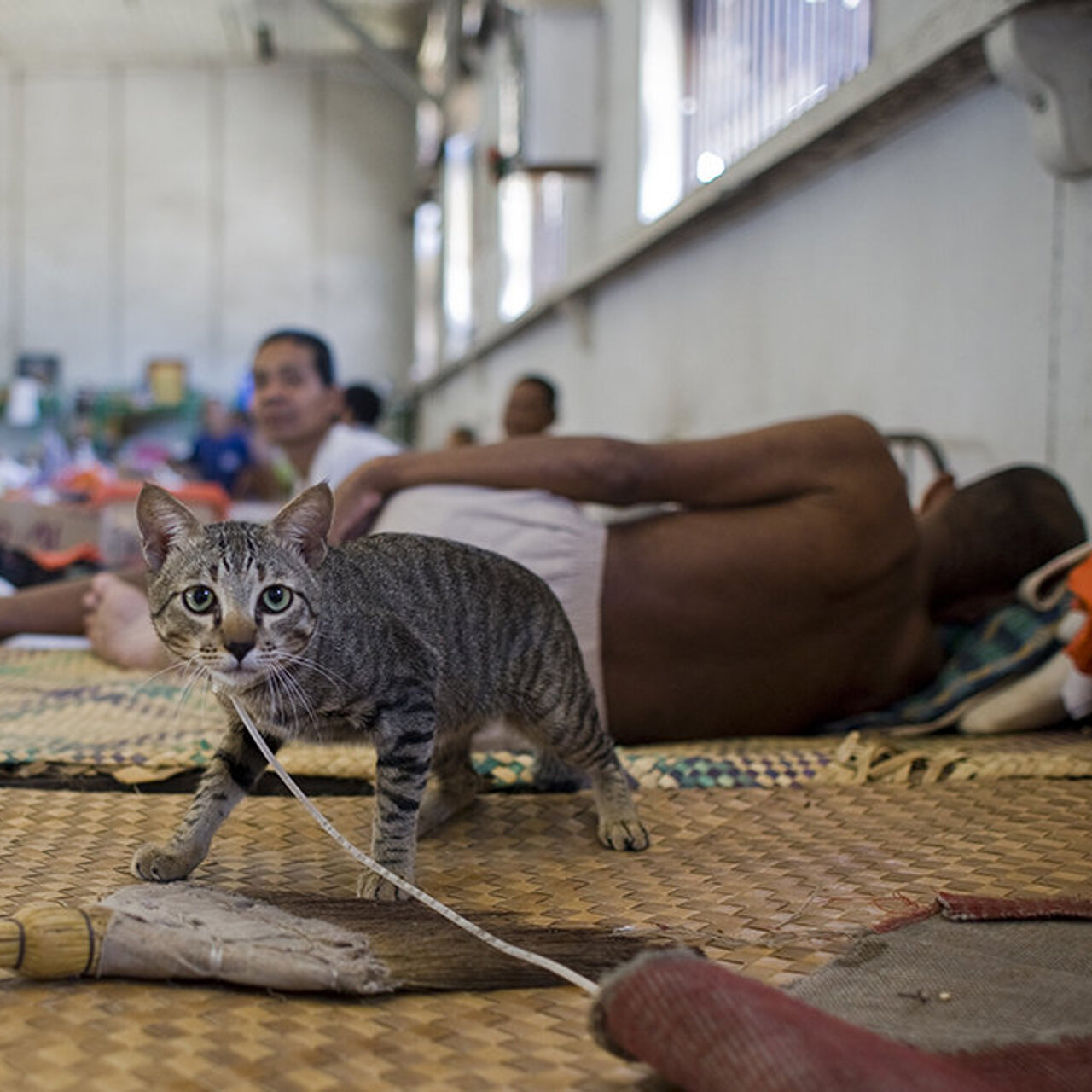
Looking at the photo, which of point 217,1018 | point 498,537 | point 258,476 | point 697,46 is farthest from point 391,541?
point 258,476

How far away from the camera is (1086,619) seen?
172cm

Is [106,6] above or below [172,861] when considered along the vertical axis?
above

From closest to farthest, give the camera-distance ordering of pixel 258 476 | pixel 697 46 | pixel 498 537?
pixel 498 537, pixel 697 46, pixel 258 476

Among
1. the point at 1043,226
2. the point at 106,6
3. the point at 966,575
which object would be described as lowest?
the point at 966,575

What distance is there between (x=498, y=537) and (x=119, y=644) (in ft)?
3.40

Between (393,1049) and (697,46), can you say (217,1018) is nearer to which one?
(393,1049)

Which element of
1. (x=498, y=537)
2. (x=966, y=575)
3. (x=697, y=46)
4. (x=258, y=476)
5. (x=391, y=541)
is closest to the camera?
(x=391, y=541)

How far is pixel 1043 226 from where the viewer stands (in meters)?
2.23

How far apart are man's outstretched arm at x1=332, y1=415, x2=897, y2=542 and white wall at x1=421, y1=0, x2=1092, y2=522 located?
0.57 m

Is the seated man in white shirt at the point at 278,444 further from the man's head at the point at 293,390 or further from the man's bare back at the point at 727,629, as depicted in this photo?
the man's bare back at the point at 727,629

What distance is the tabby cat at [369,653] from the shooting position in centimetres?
107

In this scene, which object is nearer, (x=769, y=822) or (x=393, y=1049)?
(x=393, y=1049)

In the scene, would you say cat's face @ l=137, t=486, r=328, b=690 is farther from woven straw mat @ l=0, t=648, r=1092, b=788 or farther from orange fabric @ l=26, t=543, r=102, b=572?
orange fabric @ l=26, t=543, r=102, b=572

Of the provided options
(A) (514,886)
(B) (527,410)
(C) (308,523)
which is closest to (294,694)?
(C) (308,523)
